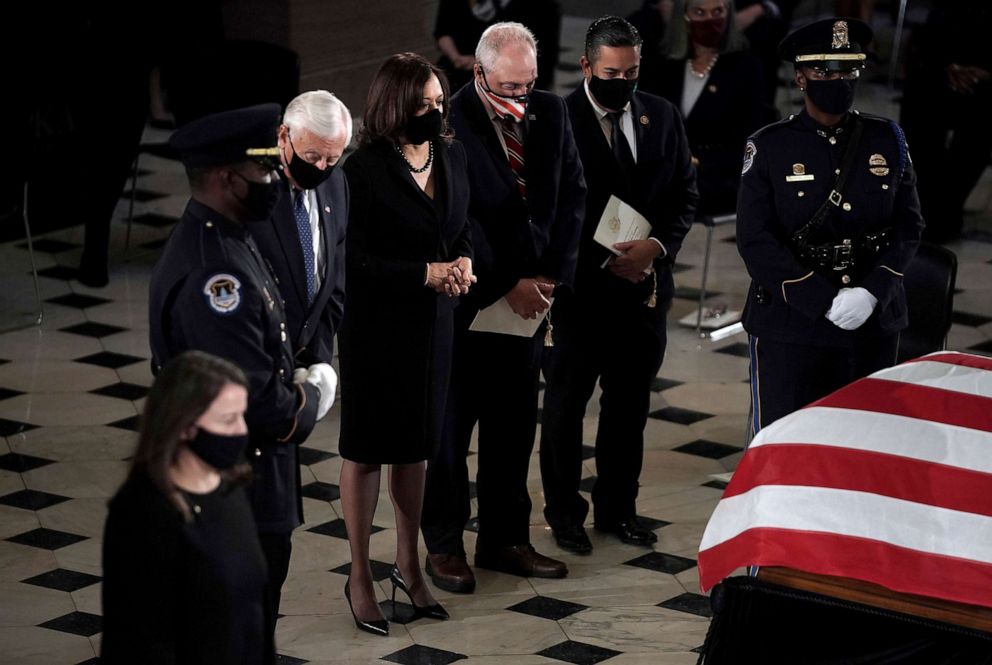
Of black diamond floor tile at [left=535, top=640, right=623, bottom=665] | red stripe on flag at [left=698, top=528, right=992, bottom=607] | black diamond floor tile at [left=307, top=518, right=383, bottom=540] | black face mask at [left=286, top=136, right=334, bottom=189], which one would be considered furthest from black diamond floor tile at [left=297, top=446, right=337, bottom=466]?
red stripe on flag at [left=698, top=528, right=992, bottom=607]

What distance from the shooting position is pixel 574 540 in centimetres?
555

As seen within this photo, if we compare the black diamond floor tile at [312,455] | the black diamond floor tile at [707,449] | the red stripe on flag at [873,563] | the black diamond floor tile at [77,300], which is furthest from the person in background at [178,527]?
the black diamond floor tile at [77,300]

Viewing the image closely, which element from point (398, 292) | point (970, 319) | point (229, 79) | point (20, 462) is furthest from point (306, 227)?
point (970, 319)

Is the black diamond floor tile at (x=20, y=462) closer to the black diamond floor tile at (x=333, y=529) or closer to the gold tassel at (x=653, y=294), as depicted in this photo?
the black diamond floor tile at (x=333, y=529)

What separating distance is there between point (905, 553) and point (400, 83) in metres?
1.83

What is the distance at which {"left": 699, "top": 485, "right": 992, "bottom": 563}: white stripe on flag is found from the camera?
3.72 meters

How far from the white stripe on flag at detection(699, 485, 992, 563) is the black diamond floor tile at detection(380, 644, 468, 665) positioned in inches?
44.9

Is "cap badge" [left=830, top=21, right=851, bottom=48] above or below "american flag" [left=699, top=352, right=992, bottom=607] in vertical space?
above

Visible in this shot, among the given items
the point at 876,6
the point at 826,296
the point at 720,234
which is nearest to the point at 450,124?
the point at 826,296

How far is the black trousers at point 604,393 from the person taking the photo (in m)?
5.51

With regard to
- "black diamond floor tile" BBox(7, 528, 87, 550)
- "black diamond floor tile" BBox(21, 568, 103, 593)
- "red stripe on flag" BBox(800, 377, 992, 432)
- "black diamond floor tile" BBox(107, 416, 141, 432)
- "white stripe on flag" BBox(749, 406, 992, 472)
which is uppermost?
"red stripe on flag" BBox(800, 377, 992, 432)

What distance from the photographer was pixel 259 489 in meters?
3.78

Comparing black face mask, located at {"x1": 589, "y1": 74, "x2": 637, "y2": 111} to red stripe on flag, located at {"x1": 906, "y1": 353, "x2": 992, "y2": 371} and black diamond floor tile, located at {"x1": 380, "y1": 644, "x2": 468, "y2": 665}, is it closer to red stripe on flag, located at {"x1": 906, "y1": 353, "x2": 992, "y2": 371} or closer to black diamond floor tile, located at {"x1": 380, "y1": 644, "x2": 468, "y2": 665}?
red stripe on flag, located at {"x1": 906, "y1": 353, "x2": 992, "y2": 371}

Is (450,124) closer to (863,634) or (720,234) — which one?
(863,634)
